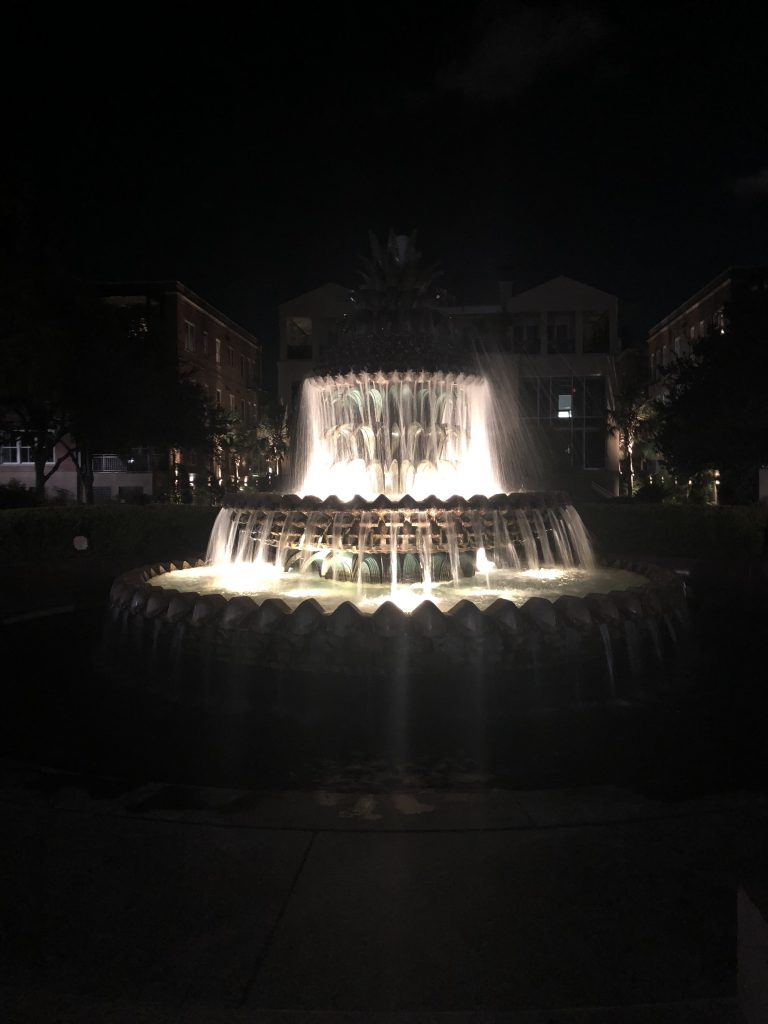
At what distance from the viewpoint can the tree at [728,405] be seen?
23172 mm

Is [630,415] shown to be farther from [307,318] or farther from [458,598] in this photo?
[458,598]

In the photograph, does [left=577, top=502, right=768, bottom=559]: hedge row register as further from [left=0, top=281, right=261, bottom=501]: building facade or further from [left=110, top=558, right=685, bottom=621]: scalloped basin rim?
[left=0, top=281, right=261, bottom=501]: building facade

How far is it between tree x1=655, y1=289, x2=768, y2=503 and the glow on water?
51.1 ft

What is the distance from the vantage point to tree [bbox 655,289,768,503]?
23172 millimetres

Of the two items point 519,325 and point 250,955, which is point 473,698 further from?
point 519,325

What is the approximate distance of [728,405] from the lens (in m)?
23.6

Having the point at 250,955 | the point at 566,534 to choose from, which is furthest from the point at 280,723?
the point at 566,534

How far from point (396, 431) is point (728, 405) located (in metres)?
17.2

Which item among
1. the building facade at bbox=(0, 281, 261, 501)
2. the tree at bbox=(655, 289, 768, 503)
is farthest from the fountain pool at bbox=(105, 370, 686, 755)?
the building facade at bbox=(0, 281, 261, 501)

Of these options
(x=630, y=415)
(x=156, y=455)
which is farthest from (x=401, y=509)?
(x=156, y=455)

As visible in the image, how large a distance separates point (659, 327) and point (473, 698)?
54726 millimetres

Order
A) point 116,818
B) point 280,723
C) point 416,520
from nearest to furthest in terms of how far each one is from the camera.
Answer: point 116,818
point 280,723
point 416,520

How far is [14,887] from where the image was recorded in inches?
132

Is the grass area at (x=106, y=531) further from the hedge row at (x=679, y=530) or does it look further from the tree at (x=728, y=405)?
the tree at (x=728, y=405)
